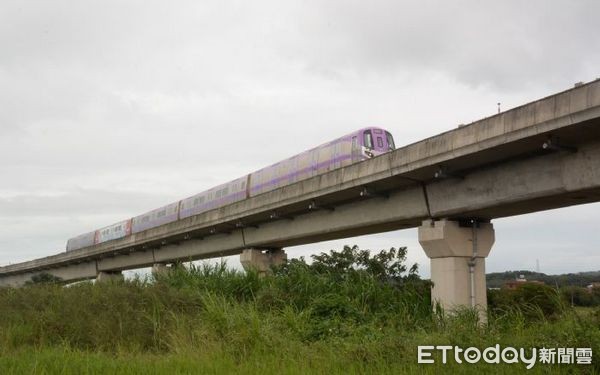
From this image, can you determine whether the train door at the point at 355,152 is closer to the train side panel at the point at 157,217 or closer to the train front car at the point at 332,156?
the train front car at the point at 332,156

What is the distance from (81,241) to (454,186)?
155 ft

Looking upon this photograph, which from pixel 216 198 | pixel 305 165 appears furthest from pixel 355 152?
pixel 216 198

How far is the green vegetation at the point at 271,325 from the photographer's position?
639 centimetres

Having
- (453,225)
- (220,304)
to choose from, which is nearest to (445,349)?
(220,304)

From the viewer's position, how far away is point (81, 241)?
53.8 meters

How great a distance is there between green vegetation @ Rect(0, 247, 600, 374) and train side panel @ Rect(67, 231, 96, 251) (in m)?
38.7

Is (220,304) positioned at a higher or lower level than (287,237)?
lower

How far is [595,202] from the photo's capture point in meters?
12.7

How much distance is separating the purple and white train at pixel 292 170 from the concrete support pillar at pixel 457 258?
5366mm

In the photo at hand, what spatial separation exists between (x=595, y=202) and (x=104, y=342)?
11097 mm

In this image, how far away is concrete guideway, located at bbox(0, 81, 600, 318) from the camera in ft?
36.8

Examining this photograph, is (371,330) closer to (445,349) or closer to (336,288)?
(445,349)

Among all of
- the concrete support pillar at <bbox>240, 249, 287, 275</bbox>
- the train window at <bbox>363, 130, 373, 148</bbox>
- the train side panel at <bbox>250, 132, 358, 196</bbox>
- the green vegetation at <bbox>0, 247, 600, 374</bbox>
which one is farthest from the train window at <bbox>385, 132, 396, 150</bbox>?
the green vegetation at <bbox>0, 247, 600, 374</bbox>

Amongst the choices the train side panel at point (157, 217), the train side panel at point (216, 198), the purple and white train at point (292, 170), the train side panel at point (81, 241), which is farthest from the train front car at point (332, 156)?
the train side panel at point (81, 241)
